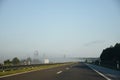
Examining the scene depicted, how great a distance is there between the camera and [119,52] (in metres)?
96.6

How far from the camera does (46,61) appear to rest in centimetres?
11912

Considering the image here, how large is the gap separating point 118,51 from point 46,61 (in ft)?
113

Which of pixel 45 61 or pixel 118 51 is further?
pixel 45 61

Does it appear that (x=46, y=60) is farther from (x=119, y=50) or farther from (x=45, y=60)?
(x=119, y=50)

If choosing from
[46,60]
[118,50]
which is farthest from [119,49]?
[46,60]

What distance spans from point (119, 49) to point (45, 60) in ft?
113

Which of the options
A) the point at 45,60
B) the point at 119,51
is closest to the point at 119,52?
the point at 119,51

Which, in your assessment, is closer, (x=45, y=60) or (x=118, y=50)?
(x=118, y=50)

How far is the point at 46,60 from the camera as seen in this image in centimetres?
11894

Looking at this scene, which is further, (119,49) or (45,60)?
(45,60)

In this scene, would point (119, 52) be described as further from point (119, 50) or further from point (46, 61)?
point (46, 61)

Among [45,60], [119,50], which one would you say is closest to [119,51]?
[119,50]

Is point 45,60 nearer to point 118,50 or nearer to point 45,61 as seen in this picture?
point 45,61

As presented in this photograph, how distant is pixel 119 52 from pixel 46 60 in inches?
1410
